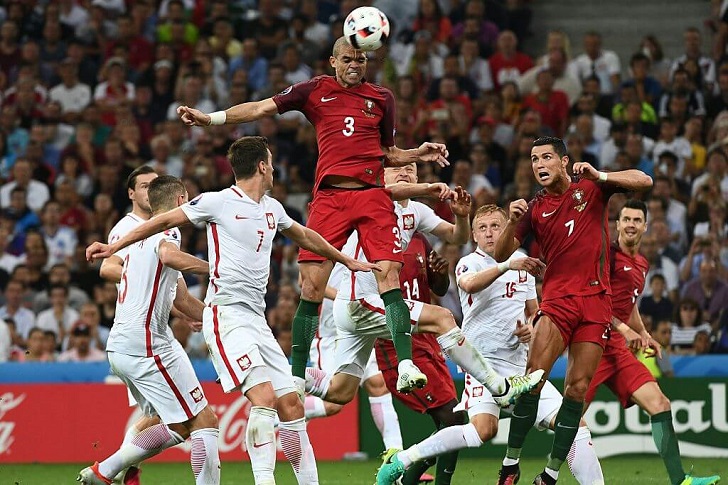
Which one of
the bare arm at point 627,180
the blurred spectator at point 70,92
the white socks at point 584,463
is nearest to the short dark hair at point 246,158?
the bare arm at point 627,180

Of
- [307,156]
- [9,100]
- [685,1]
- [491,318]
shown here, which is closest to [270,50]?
[307,156]

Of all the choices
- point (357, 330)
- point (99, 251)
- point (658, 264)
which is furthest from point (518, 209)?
point (658, 264)

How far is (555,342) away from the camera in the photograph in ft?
33.1

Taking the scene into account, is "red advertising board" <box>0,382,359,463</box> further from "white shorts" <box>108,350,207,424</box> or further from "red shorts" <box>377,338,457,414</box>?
"white shorts" <box>108,350,207,424</box>

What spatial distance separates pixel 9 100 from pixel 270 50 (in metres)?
4.19

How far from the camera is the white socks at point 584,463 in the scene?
10.4 meters

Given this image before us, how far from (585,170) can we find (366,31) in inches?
79.0

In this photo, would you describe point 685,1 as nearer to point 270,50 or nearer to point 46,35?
point 270,50

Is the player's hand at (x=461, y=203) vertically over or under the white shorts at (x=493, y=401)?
over

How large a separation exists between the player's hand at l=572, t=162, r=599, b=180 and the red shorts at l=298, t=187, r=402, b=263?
59.7 inches

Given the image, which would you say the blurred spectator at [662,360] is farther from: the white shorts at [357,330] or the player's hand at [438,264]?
the white shorts at [357,330]

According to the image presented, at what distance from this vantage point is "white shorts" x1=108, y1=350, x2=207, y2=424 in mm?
9760

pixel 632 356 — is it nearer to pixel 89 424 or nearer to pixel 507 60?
pixel 89 424

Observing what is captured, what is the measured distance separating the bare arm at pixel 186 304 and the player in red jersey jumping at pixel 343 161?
0.77m
